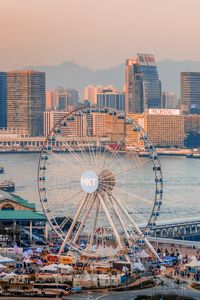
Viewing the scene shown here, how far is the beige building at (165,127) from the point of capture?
98.9 m

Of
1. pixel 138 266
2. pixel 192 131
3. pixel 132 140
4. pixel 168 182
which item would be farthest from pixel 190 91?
pixel 138 266

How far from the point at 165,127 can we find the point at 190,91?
27494 mm

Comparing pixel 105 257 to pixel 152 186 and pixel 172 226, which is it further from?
pixel 152 186

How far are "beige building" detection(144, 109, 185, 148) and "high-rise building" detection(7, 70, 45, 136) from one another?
17.3 m

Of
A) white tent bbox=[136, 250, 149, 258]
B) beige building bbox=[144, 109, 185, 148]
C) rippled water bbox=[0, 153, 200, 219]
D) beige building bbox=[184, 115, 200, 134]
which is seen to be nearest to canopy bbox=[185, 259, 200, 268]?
white tent bbox=[136, 250, 149, 258]

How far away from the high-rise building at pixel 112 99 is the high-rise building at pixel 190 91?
540cm

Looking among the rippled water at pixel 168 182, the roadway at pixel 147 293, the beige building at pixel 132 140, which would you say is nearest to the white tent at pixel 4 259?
the roadway at pixel 147 293

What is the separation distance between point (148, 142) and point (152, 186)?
2580 centimetres

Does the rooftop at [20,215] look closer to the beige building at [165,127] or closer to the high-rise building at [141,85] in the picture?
the beige building at [165,127]

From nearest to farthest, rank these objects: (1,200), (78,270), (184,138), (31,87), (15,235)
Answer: (78,270), (15,235), (1,200), (184,138), (31,87)

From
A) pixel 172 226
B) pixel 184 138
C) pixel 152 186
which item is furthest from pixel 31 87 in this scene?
pixel 172 226

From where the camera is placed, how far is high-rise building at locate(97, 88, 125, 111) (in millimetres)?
129375

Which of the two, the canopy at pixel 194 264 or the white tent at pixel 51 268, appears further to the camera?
the canopy at pixel 194 264

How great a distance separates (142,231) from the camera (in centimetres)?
2856
